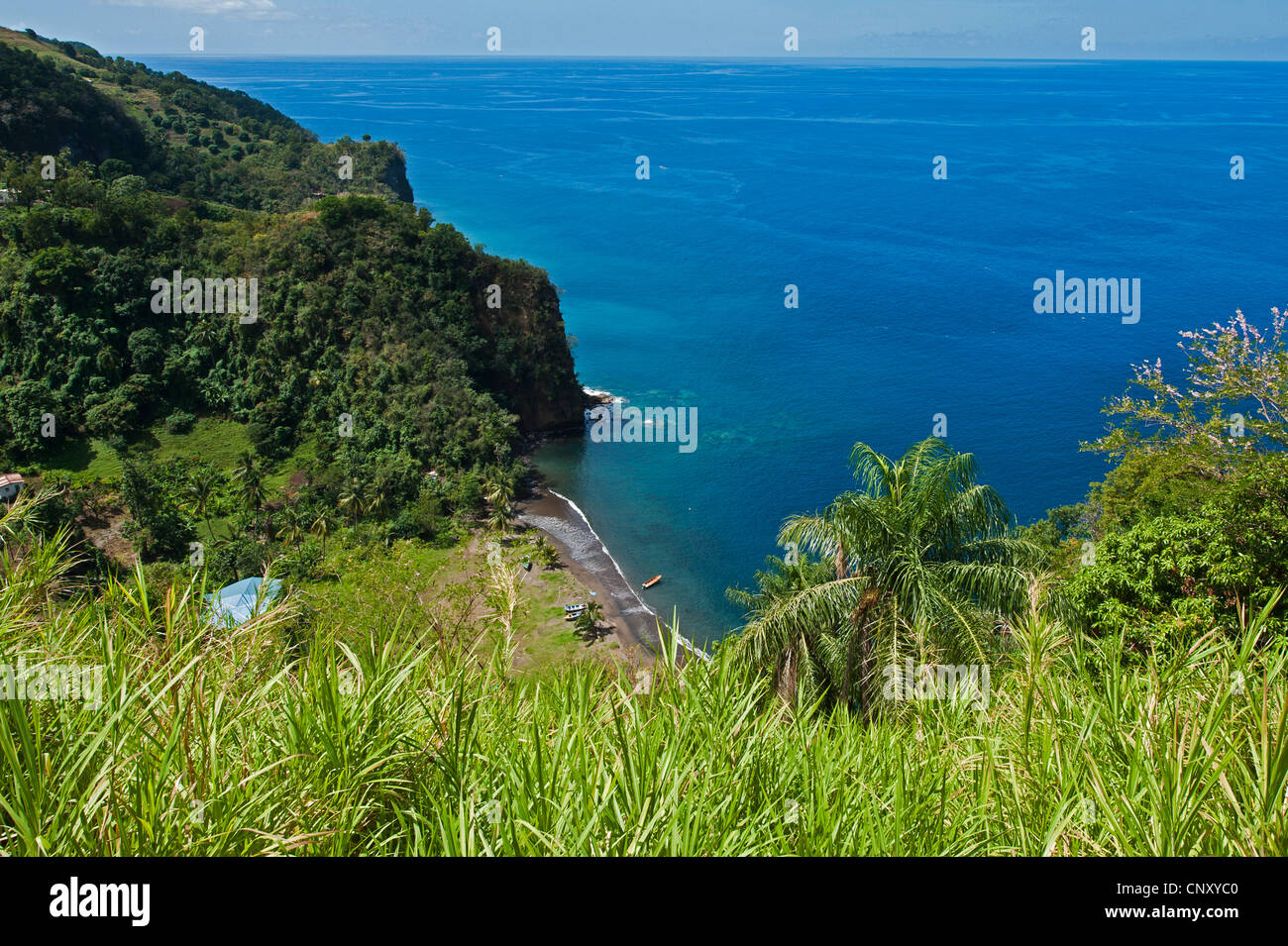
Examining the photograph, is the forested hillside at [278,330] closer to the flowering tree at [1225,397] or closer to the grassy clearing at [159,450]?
the grassy clearing at [159,450]

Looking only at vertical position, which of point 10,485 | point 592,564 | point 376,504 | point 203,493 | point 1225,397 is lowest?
point 592,564

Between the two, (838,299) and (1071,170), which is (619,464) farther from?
(1071,170)

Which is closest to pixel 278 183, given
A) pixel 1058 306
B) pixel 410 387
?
pixel 410 387

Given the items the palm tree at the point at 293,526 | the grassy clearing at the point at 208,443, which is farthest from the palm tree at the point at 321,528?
the grassy clearing at the point at 208,443

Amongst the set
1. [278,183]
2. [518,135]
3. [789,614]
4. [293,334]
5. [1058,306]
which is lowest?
[789,614]

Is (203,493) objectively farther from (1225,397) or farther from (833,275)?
(833,275)

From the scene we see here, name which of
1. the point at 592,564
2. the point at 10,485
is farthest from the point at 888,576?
the point at 10,485
